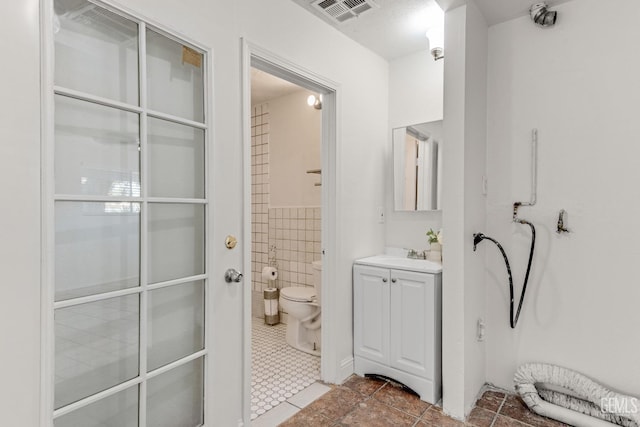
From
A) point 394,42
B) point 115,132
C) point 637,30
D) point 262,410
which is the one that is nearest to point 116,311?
point 115,132

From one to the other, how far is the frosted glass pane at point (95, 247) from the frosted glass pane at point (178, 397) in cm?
46

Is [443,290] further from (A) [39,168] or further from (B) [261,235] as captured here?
(B) [261,235]

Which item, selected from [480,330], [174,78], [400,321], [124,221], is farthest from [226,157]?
→ [480,330]

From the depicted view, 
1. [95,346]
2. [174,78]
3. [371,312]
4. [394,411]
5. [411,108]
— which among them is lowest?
[394,411]

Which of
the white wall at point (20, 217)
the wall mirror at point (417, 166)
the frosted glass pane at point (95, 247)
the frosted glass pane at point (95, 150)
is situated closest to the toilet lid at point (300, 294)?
the wall mirror at point (417, 166)

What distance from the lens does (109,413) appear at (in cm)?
129

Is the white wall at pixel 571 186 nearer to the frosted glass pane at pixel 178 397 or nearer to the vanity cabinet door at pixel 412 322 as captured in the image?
the vanity cabinet door at pixel 412 322

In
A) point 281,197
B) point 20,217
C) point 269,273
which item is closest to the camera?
point 20,217

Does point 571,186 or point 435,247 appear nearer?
point 571,186

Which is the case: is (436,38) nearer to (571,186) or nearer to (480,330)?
(571,186)

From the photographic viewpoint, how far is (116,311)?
1.31 metres

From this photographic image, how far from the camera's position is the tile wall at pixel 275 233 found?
355cm

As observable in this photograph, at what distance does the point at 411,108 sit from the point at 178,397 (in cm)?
246

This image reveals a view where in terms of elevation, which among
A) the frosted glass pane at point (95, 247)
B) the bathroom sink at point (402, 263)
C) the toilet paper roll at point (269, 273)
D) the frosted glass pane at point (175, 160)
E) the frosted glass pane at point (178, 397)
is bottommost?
the frosted glass pane at point (178, 397)
